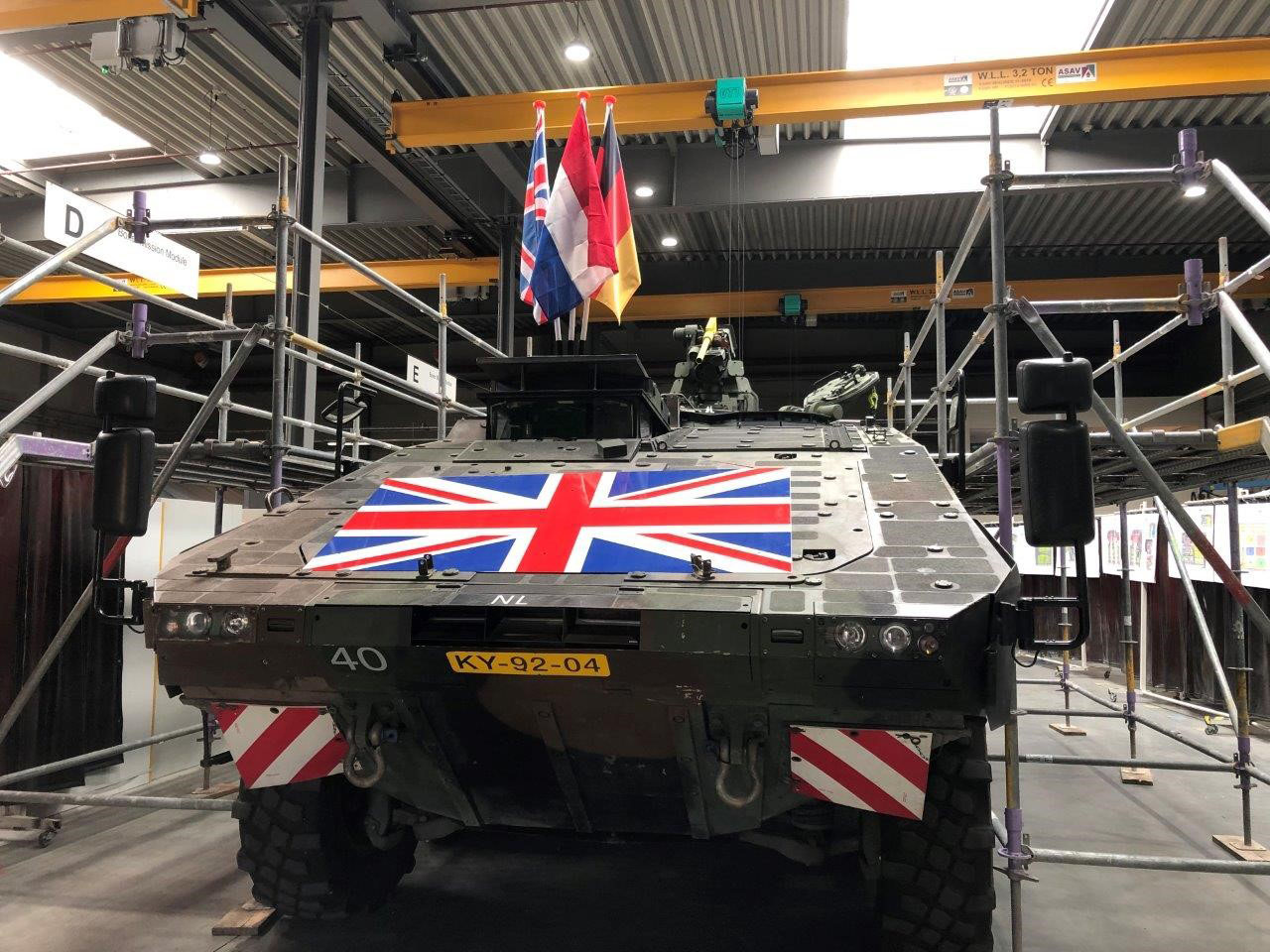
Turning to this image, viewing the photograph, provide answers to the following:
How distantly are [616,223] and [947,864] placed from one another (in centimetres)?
479

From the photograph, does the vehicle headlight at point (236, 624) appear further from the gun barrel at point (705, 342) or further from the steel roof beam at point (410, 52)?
the steel roof beam at point (410, 52)

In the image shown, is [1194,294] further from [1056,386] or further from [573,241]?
[573,241]

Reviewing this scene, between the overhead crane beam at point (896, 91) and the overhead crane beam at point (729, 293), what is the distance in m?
3.47

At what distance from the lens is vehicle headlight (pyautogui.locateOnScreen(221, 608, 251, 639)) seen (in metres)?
2.90

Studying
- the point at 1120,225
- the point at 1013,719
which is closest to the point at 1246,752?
the point at 1013,719

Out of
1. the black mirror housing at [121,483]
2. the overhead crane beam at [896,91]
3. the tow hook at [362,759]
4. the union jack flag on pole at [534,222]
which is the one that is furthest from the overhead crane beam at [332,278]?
the tow hook at [362,759]

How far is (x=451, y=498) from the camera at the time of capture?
142 inches

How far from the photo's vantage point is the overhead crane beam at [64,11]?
245 inches

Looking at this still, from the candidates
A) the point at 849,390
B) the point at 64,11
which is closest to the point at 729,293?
the point at 849,390

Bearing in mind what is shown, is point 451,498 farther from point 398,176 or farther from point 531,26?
point 398,176

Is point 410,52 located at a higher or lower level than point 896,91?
higher

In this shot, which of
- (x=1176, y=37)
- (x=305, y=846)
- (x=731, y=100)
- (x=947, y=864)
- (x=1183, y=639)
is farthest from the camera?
(x=1183, y=639)

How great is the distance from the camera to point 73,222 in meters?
4.93

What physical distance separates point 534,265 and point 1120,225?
30.0ft
